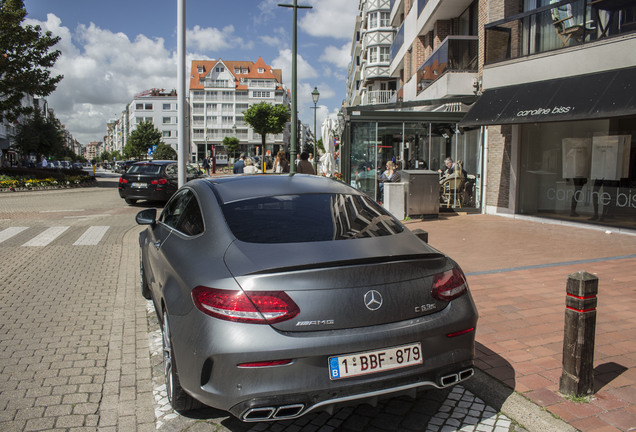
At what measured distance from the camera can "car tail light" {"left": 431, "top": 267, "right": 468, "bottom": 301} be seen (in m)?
2.88

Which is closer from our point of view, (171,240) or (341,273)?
(341,273)

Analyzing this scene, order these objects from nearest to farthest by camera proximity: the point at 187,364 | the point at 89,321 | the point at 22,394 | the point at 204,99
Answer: the point at 187,364 < the point at 22,394 < the point at 89,321 < the point at 204,99

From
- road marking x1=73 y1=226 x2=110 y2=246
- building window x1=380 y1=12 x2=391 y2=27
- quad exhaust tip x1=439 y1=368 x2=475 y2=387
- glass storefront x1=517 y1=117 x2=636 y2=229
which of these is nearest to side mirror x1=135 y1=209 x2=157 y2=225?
quad exhaust tip x1=439 y1=368 x2=475 y2=387

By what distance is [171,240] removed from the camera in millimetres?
3799

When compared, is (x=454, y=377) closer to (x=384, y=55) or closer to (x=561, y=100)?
(x=561, y=100)

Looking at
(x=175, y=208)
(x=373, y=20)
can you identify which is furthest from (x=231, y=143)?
(x=175, y=208)

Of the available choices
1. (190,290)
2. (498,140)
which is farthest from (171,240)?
(498,140)

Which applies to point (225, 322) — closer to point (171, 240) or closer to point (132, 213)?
point (171, 240)

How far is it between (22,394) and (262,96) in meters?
109

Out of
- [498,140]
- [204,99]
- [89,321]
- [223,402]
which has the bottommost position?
[89,321]

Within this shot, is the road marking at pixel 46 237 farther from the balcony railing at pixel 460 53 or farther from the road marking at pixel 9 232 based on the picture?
the balcony railing at pixel 460 53

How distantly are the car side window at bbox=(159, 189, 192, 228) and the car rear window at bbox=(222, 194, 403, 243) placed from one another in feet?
2.95

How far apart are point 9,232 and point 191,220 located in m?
9.93

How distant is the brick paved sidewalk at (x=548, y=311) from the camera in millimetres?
3320
